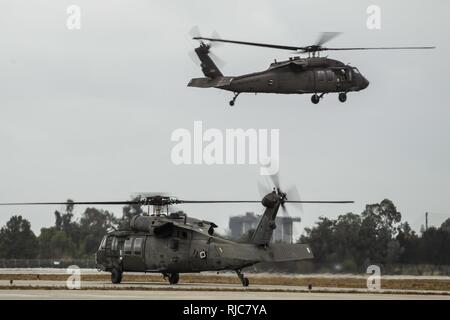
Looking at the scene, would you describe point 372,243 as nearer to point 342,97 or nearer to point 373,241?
point 373,241

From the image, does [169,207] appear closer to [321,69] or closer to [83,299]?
[321,69]

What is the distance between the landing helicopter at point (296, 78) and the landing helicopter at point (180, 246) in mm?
6853

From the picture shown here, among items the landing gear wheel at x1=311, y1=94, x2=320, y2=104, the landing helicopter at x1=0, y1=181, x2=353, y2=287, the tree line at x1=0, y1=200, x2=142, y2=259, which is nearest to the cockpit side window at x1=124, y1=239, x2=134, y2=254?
the landing helicopter at x1=0, y1=181, x2=353, y2=287

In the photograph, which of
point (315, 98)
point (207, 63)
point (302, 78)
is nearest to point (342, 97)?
point (315, 98)

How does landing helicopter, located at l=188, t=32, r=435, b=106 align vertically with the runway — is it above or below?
above

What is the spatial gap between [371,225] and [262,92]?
28052 millimetres

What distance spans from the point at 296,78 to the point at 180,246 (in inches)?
479

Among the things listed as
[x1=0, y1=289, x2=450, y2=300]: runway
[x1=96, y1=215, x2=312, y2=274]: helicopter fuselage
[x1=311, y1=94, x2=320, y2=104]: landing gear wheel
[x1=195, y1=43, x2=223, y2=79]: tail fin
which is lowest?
[x1=0, y1=289, x2=450, y2=300]: runway

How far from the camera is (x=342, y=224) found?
3327 inches

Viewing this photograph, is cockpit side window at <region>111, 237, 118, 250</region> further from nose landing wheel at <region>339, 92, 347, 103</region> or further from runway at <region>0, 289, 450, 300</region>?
nose landing wheel at <region>339, 92, 347, 103</region>

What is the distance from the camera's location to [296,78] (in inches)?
2438

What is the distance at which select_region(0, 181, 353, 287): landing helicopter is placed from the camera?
182 feet
